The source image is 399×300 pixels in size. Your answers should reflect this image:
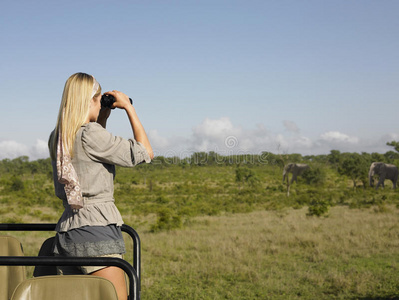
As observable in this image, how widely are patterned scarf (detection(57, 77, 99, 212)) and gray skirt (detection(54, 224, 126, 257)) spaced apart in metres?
0.10

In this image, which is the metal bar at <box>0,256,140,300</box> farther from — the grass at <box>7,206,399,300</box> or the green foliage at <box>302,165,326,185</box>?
the green foliage at <box>302,165,326,185</box>

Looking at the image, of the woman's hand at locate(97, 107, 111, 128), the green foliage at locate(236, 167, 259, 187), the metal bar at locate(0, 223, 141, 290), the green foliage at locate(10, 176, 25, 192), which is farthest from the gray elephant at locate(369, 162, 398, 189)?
the woman's hand at locate(97, 107, 111, 128)

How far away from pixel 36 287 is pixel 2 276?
2.05 ft

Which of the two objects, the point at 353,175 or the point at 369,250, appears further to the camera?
the point at 353,175

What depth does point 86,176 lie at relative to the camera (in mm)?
1583

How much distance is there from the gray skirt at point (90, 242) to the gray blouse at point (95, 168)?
23 millimetres

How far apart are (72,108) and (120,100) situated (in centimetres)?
23

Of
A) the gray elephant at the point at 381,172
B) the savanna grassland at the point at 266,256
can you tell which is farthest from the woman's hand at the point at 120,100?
the gray elephant at the point at 381,172

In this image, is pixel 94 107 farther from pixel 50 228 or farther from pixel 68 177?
pixel 50 228

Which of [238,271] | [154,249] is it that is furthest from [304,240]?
[154,249]

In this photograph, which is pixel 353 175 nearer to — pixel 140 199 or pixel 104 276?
pixel 140 199

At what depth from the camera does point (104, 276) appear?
4.99ft

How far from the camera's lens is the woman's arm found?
1.69 metres

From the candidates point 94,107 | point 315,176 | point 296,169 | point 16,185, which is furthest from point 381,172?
point 94,107
